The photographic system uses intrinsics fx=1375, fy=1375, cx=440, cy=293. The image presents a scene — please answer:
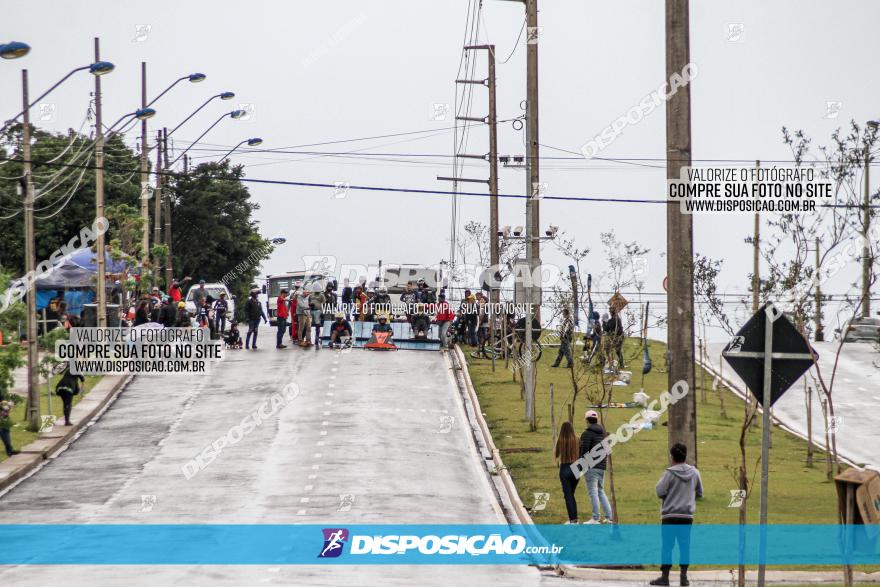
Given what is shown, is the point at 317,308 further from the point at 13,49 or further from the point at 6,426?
the point at 13,49

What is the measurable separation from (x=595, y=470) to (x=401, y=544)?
3.11m

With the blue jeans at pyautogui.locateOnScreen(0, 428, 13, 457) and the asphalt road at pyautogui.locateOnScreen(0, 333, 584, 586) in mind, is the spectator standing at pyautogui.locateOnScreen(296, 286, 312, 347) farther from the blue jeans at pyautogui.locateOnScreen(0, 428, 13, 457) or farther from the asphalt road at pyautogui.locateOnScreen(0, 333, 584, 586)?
the blue jeans at pyautogui.locateOnScreen(0, 428, 13, 457)

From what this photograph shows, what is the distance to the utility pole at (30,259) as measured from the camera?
2931 centimetres

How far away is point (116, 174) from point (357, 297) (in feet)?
113

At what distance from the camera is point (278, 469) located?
88.1 ft

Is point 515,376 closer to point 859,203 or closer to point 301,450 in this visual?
point 301,450

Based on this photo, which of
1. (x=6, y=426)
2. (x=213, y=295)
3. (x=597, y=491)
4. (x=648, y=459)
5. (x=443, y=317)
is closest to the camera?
(x=597, y=491)

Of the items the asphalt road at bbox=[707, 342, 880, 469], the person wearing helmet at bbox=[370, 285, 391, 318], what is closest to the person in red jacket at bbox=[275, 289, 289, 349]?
the person wearing helmet at bbox=[370, 285, 391, 318]

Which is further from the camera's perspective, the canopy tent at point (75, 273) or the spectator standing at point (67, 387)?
the canopy tent at point (75, 273)

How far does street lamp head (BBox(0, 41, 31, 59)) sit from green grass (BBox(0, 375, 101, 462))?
10.8 m

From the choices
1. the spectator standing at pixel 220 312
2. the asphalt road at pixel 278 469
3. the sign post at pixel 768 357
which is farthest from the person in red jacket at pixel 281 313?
the sign post at pixel 768 357

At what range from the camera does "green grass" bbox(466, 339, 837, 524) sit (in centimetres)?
2306

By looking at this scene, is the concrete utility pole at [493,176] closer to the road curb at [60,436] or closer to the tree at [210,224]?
the road curb at [60,436]

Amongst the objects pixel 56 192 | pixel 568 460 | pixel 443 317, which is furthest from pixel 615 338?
pixel 56 192
